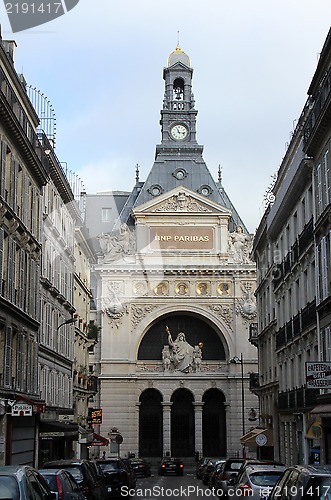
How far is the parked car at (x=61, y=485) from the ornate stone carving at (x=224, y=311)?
5648 cm

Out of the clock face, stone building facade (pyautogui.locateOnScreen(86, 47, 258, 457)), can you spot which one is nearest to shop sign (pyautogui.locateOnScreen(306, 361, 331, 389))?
stone building facade (pyautogui.locateOnScreen(86, 47, 258, 457))

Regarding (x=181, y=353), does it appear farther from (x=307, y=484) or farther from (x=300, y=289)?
(x=307, y=484)

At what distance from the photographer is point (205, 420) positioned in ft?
250

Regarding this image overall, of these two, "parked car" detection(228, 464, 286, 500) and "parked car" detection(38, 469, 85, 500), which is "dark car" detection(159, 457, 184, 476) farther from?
"parked car" detection(38, 469, 85, 500)

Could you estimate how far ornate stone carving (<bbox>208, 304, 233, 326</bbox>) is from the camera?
248 ft

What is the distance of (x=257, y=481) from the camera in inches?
827

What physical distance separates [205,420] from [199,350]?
247 inches

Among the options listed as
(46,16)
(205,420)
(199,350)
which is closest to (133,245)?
(199,350)

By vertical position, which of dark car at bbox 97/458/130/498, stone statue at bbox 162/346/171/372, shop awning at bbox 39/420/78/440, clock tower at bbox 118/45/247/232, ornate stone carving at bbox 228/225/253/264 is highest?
clock tower at bbox 118/45/247/232

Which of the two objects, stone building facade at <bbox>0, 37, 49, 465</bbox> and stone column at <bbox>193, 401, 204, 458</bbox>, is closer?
stone building facade at <bbox>0, 37, 49, 465</bbox>

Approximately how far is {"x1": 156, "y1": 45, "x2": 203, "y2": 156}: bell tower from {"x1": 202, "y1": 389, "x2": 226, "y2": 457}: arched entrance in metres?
24.3

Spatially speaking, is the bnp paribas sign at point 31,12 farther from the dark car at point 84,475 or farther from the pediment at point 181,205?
the pediment at point 181,205

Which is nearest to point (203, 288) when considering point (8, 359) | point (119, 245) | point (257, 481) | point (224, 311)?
point (224, 311)

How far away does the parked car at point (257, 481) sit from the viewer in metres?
20.3
